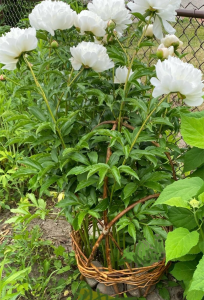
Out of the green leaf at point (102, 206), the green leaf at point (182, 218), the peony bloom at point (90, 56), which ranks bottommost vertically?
the green leaf at point (182, 218)

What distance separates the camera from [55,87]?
3.53ft

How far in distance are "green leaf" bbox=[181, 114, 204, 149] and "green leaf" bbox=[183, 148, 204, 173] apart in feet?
0.34

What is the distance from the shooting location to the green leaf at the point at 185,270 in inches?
43.1

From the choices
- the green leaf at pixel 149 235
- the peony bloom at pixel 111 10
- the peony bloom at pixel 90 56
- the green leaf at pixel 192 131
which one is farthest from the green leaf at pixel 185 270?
the peony bloom at pixel 111 10

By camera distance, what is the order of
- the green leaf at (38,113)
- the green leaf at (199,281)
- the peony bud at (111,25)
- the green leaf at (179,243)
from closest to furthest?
the green leaf at (199,281) → the green leaf at (179,243) → the peony bud at (111,25) → the green leaf at (38,113)

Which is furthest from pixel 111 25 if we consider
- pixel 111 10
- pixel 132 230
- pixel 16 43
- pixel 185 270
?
pixel 185 270

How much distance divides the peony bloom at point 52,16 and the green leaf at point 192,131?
1.47ft

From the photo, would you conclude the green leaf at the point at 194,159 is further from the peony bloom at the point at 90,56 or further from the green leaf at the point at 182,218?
the peony bloom at the point at 90,56

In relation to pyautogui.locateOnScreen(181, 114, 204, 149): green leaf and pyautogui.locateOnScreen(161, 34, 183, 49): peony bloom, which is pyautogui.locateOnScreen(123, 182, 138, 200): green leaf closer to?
pyautogui.locateOnScreen(181, 114, 204, 149): green leaf

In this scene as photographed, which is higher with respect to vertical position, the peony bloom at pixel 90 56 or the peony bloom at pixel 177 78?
the peony bloom at pixel 90 56

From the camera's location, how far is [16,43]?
88cm

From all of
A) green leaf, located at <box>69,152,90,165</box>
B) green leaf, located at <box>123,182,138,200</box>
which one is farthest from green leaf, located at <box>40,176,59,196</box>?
green leaf, located at <box>123,182,138,200</box>

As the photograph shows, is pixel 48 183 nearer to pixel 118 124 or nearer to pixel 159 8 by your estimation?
pixel 118 124

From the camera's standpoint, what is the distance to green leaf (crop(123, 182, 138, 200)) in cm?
98
